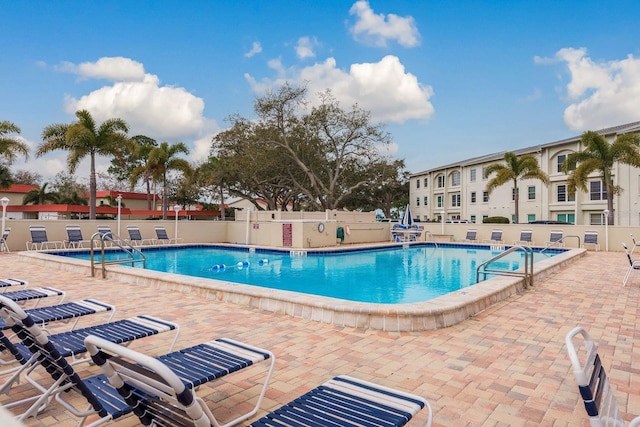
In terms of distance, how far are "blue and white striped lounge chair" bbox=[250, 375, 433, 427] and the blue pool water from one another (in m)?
6.82

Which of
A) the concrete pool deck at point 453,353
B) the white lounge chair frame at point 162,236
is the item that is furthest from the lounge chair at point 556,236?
the white lounge chair frame at point 162,236

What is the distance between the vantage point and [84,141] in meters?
20.8

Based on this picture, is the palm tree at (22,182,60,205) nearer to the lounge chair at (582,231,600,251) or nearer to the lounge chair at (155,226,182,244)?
the lounge chair at (155,226,182,244)

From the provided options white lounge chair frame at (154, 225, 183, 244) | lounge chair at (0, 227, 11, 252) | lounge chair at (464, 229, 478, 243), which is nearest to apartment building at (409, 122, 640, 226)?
lounge chair at (464, 229, 478, 243)

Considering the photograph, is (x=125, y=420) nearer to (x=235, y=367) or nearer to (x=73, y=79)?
(x=235, y=367)

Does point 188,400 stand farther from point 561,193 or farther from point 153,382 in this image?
point 561,193

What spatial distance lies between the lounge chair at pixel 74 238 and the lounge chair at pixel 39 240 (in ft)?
1.24

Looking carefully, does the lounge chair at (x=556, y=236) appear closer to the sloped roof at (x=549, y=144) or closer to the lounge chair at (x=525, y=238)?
the lounge chair at (x=525, y=238)

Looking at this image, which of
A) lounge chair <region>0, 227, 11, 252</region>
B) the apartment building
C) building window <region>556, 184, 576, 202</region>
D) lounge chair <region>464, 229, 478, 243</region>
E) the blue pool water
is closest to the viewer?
the blue pool water

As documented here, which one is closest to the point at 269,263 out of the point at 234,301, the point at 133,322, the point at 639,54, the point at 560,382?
the point at 234,301

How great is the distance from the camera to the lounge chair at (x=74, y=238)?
17.0 m

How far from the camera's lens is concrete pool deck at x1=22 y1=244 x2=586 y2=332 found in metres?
5.25

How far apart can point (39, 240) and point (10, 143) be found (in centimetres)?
713

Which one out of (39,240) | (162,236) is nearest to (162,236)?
(162,236)
